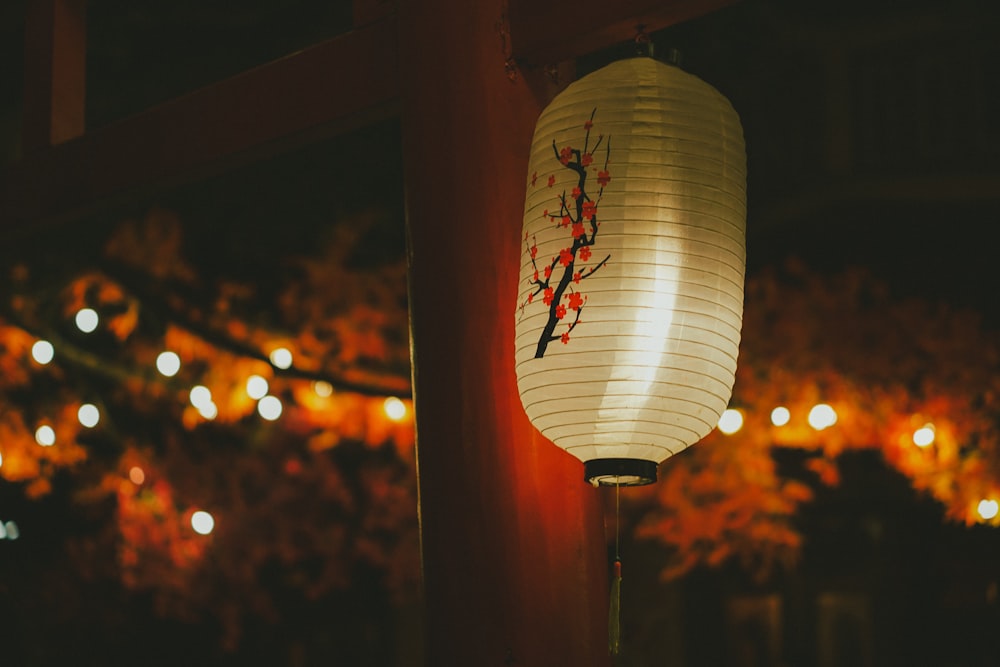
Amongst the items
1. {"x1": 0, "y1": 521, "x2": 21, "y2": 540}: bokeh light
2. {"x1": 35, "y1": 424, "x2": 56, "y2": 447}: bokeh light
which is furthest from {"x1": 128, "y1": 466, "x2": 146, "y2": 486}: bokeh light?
{"x1": 0, "y1": 521, "x2": 21, "y2": 540}: bokeh light

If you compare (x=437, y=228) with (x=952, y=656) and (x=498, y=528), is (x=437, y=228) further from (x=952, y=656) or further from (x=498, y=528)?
(x=952, y=656)

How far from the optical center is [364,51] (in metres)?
4.13

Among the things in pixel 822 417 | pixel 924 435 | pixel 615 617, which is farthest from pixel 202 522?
pixel 615 617

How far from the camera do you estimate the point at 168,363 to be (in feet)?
29.5

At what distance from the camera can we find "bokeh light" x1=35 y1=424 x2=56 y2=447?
9.92 meters

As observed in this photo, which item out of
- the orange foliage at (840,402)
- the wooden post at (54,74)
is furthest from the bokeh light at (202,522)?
the wooden post at (54,74)

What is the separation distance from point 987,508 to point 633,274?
678cm

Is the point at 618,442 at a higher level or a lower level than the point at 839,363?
lower

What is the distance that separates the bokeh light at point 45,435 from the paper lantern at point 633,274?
26.1 ft

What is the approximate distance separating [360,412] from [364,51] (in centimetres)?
583

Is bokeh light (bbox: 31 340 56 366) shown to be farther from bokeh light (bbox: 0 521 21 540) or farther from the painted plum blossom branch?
the painted plum blossom branch

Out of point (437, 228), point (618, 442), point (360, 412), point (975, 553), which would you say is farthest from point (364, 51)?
point (975, 553)

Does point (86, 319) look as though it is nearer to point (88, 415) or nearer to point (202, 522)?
point (88, 415)

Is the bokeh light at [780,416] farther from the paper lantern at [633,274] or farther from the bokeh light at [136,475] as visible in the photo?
the paper lantern at [633,274]
